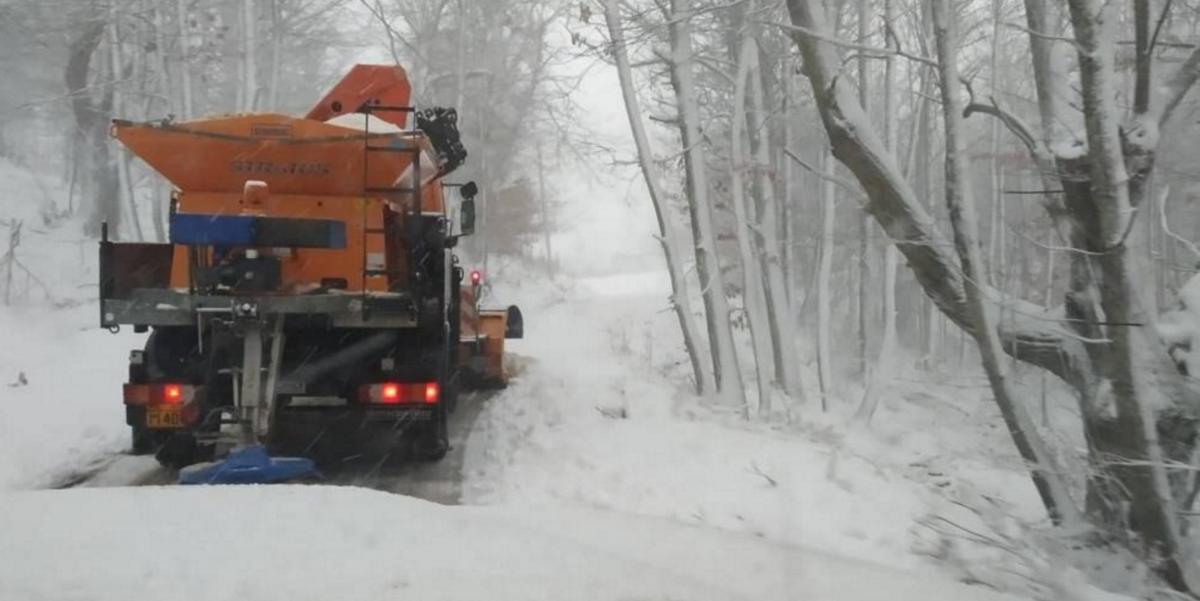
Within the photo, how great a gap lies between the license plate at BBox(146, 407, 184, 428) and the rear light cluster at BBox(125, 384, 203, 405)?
59 mm

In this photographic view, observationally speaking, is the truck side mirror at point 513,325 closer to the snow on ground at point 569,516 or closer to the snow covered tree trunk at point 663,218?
the snow on ground at point 569,516

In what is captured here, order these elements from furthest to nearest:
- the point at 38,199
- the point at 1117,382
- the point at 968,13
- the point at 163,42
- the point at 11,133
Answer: the point at 11,133 → the point at 38,199 → the point at 163,42 → the point at 968,13 → the point at 1117,382

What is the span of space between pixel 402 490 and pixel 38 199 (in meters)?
29.4

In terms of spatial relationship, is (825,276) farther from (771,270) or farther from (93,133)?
(93,133)

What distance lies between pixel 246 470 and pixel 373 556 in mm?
3027

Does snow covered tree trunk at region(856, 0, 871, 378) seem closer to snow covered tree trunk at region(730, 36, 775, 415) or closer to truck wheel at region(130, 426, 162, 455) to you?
snow covered tree trunk at region(730, 36, 775, 415)

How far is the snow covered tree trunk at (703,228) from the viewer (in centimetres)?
1448

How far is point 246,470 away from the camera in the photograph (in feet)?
24.4

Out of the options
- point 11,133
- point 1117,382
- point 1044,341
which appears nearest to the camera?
point 1117,382

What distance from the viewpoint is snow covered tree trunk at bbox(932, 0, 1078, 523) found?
7.29 metres

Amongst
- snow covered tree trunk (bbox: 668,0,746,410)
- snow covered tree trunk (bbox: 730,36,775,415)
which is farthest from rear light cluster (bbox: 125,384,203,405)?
snow covered tree trunk (bbox: 730,36,775,415)

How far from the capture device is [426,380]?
8891 mm

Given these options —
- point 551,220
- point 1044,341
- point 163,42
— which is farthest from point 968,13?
point 551,220

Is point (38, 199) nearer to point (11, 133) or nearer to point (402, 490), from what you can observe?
point (11, 133)
